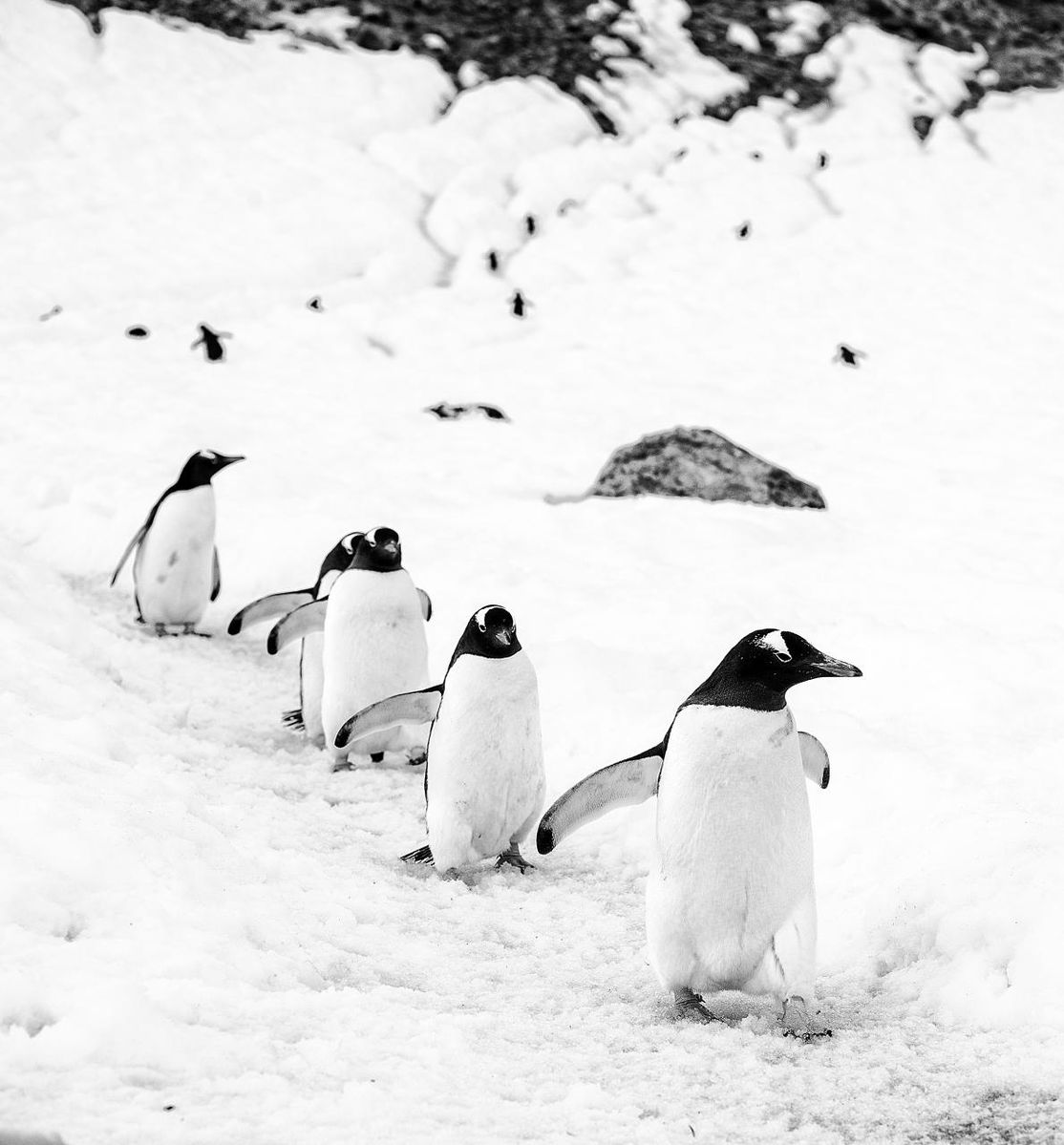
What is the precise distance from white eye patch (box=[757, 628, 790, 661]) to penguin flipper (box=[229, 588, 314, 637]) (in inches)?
136

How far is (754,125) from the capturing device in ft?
103

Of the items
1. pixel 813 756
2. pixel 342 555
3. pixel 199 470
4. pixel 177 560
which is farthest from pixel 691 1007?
pixel 199 470

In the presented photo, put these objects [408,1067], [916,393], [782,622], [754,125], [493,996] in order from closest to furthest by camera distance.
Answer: [408,1067]
[493,996]
[782,622]
[916,393]
[754,125]

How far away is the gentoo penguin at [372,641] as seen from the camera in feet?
17.5

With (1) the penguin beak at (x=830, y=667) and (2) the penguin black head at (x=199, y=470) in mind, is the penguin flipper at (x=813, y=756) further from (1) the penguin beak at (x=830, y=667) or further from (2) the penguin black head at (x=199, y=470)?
(2) the penguin black head at (x=199, y=470)

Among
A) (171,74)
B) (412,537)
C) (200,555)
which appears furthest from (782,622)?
(171,74)

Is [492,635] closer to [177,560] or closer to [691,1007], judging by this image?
[691,1007]

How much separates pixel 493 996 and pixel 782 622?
3813 millimetres

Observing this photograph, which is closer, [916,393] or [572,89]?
[916,393]

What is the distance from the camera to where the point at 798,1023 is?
2984 millimetres

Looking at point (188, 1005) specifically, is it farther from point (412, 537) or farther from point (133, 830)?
A: point (412, 537)

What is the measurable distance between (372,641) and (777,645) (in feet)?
8.68

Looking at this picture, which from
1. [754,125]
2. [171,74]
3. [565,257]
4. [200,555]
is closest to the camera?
[200,555]

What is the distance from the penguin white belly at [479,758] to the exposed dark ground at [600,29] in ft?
99.8
